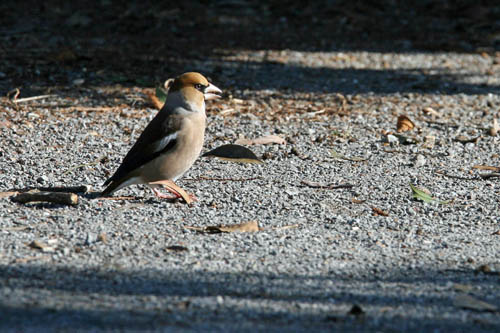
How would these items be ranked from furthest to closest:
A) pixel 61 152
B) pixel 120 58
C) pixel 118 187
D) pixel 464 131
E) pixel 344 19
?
pixel 344 19 < pixel 120 58 < pixel 464 131 < pixel 61 152 < pixel 118 187

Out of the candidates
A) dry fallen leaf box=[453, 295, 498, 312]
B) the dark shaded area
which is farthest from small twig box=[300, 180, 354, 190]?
the dark shaded area

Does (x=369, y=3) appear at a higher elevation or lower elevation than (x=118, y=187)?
higher

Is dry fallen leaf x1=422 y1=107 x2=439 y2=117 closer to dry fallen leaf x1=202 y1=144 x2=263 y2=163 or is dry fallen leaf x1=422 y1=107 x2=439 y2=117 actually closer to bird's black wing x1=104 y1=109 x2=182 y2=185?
dry fallen leaf x1=202 y1=144 x2=263 y2=163

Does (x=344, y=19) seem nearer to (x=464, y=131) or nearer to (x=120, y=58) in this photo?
(x=120, y=58)

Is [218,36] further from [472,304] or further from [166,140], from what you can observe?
[472,304]

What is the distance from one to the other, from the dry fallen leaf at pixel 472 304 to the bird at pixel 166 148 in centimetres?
220

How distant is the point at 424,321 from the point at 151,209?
2258 mm

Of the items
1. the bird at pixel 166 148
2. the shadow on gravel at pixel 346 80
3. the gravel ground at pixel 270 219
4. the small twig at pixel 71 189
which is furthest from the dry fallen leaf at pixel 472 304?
the shadow on gravel at pixel 346 80

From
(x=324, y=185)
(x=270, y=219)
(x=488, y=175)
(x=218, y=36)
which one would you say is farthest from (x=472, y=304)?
(x=218, y=36)

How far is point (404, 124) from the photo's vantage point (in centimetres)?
780

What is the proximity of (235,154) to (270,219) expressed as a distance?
143cm

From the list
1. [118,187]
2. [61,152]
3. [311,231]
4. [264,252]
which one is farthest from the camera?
[61,152]

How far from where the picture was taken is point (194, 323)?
3.51 metres

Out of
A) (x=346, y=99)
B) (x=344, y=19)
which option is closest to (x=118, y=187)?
(x=346, y=99)
